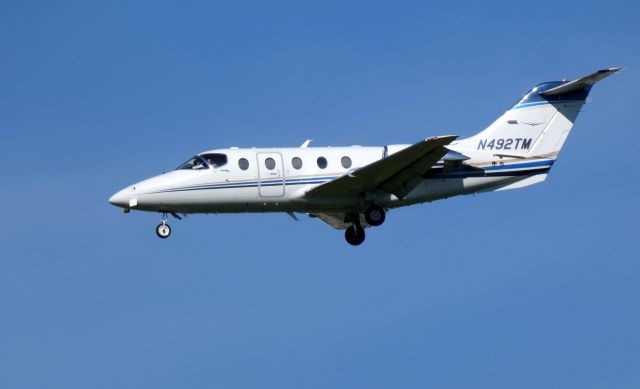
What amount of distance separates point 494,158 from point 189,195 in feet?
30.1

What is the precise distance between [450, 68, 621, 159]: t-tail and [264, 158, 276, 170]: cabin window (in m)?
5.66

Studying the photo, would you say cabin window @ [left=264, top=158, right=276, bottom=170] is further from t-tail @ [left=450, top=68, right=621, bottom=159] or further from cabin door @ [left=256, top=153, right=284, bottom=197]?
t-tail @ [left=450, top=68, right=621, bottom=159]

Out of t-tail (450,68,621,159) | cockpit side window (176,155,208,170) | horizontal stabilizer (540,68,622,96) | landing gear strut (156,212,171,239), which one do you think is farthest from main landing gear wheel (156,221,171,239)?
horizontal stabilizer (540,68,622,96)

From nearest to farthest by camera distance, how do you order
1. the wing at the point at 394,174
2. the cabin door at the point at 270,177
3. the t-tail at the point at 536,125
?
the wing at the point at 394,174 < the cabin door at the point at 270,177 < the t-tail at the point at 536,125

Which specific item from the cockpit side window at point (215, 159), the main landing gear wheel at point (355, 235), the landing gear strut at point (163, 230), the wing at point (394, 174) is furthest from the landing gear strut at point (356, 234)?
the landing gear strut at point (163, 230)

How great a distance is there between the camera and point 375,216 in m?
30.2

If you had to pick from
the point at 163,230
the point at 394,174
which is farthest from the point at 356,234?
the point at 163,230

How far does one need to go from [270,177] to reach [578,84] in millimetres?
9935

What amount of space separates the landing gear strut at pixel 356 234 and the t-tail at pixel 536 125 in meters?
3.72

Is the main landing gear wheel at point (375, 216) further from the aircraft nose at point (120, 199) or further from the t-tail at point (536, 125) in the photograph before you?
the aircraft nose at point (120, 199)

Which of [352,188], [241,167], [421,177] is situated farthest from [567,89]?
[241,167]

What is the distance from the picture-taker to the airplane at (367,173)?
2908cm

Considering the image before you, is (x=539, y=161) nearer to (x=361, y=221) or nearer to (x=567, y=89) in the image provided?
(x=567, y=89)

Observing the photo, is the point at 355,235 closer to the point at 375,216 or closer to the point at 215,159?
the point at 375,216
